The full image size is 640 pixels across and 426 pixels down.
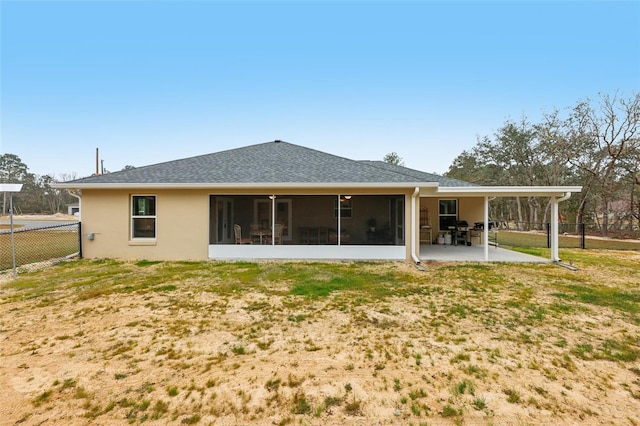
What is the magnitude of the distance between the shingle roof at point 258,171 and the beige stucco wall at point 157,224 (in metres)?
0.37

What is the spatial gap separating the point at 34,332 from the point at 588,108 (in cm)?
3171

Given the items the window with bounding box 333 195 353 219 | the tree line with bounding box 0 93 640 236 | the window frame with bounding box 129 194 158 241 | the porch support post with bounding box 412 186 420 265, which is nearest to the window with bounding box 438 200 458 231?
the porch support post with bounding box 412 186 420 265

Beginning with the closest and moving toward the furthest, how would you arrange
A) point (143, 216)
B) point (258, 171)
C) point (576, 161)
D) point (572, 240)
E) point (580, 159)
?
point (143, 216) → point (258, 171) → point (572, 240) → point (580, 159) → point (576, 161)

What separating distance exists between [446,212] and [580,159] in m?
19.1

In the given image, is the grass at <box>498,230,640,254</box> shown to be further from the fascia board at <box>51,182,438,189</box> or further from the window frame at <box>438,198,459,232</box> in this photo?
the fascia board at <box>51,182,438,189</box>

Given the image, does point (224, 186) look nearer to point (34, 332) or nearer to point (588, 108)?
point (34, 332)

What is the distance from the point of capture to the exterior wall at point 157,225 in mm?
8516

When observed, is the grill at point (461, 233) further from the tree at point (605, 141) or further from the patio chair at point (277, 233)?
the tree at point (605, 141)

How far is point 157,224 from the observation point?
28.0 ft

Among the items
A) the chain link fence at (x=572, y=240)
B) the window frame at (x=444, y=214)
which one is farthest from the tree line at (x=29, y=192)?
the chain link fence at (x=572, y=240)

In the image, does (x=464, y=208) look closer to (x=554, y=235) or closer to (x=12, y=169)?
(x=554, y=235)

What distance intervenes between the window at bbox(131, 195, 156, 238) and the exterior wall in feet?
0.42

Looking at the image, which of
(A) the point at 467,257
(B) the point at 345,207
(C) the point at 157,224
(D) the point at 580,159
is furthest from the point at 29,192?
(D) the point at 580,159

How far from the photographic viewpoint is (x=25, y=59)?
567 inches
